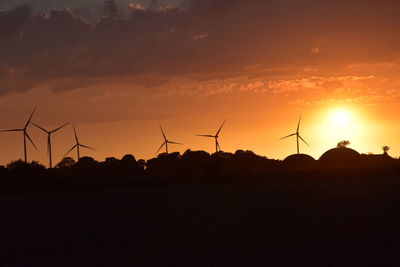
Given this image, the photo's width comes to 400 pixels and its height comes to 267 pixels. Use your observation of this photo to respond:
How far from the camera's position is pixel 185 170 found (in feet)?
434

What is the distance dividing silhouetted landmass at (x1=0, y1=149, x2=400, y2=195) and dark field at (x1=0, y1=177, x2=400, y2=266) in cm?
2347

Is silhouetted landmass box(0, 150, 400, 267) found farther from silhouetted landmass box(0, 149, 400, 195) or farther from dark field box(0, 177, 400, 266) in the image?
silhouetted landmass box(0, 149, 400, 195)

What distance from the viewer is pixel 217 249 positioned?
33.6m

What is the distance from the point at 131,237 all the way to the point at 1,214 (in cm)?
1588

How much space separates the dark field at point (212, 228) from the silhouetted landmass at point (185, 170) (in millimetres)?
23470

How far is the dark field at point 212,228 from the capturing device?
31.9 m

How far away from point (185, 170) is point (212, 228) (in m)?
92.9

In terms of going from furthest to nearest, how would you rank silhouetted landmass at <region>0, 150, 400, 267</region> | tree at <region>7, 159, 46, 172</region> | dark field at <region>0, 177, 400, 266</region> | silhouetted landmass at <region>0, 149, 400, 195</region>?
1. tree at <region>7, 159, 46, 172</region>
2. silhouetted landmass at <region>0, 149, 400, 195</region>
3. silhouetted landmass at <region>0, 150, 400, 267</region>
4. dark field at <region>0, 177, 400, 266</region>

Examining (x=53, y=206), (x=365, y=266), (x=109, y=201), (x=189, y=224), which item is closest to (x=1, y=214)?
(x=53, y=206)

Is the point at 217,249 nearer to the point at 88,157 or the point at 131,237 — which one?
the point at 131,237

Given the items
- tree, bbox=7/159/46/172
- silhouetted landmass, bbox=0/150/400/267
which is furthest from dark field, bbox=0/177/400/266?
tree, bbox=7/159/46/172

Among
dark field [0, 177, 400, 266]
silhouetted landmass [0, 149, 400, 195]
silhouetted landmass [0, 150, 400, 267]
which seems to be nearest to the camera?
dark field [0, 177, 400, 266]

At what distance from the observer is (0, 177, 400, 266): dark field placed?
31.9 metres

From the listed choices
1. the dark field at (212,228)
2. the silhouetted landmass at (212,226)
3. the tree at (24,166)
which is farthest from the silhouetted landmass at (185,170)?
the dark field at (212,228)
